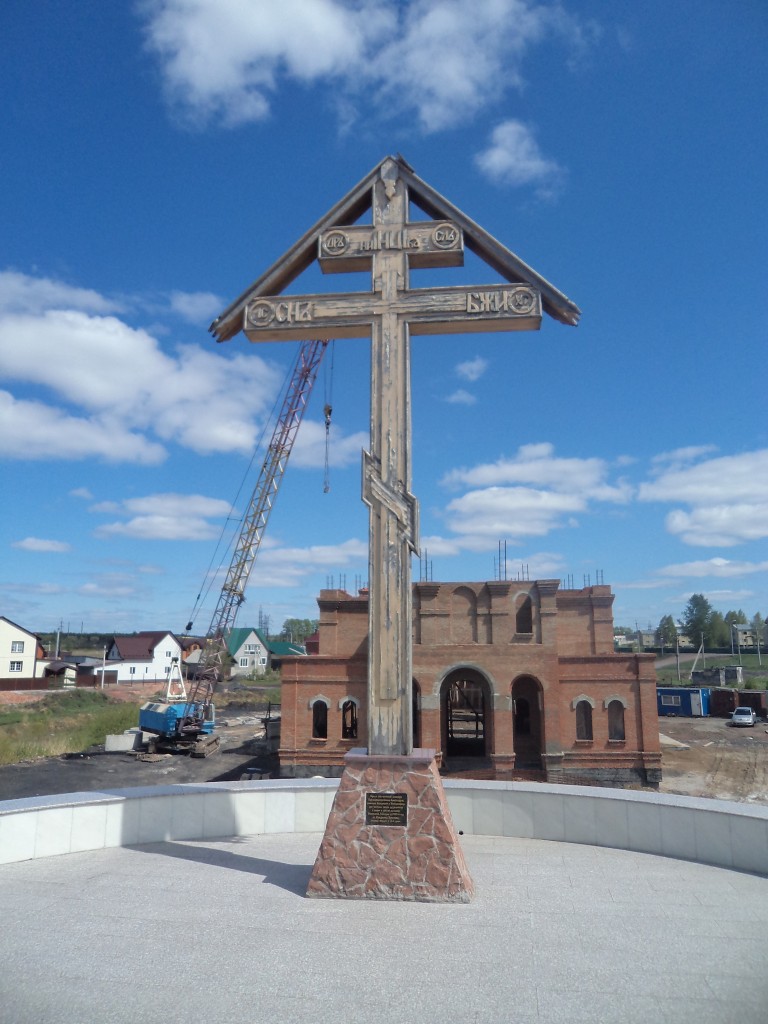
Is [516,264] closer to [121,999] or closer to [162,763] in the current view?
[121,999]

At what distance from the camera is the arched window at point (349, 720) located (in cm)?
2788

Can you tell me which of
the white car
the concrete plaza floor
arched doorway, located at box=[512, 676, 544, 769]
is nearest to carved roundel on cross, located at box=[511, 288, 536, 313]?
the concrete plaza floor

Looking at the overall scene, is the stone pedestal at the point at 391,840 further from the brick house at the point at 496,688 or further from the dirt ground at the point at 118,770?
the dirt ground at the point at 118,770

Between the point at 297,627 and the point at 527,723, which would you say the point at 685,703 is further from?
the point at 297,627

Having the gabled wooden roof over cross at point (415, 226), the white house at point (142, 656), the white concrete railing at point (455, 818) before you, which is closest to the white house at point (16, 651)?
the white house at point (142, 656)

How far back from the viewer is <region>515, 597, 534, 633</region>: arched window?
28516 millimetres

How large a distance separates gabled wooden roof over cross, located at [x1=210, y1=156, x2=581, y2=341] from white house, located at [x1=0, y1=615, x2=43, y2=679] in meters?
63.1

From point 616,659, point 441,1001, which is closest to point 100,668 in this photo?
point 616,659

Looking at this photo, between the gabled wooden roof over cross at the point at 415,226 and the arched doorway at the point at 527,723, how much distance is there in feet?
74.1

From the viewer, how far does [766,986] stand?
172 inches

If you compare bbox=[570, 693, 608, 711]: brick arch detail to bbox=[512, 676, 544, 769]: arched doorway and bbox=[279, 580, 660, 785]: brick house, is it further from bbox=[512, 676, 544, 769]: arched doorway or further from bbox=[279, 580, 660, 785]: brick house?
bbox=[512, 676, 544, 769]: arched doorway

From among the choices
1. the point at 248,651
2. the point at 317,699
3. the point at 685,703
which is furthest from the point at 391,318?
the point at 248,651

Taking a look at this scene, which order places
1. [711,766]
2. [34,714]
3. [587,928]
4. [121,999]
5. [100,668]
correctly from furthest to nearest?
[100,668]
[34,714]
[711,766]
[587,928]
[121,999]

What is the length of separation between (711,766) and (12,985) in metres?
33.3
